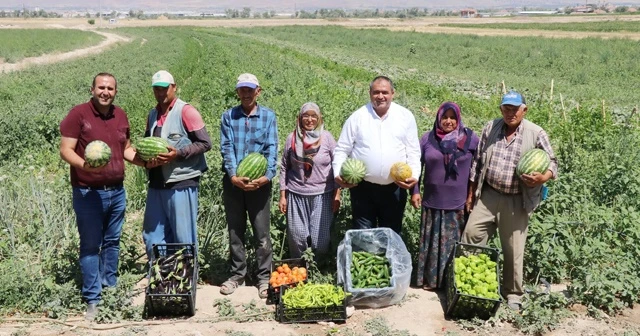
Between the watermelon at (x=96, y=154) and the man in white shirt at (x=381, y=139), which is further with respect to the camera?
the man in white shirt at (x=381, y=139)

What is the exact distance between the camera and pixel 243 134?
5238mm

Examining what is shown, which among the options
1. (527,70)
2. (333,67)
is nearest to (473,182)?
(333,67)

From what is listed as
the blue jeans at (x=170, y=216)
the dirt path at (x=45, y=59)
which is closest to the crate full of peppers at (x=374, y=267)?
the blue jeans at (x=170, y=216)

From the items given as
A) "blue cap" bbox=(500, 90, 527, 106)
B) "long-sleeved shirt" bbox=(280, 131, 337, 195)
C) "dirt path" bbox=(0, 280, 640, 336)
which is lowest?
"dirt path" bbox=(0, 280, 640, 336)

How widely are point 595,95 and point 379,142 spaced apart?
1672cm

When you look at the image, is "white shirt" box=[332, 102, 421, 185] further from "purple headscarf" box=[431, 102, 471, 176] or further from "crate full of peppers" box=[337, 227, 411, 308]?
"crate full of peppers" box=[337, 227, 411, 308]

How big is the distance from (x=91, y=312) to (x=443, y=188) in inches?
137

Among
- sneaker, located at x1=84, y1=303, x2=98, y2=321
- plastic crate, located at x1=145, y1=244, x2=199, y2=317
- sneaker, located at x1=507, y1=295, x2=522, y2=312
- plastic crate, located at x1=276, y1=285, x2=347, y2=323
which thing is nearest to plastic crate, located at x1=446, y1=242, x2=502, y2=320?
sneaker, located at x1=507, y1=295, x2=522, y2=312

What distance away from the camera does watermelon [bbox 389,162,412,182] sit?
16.3 feet

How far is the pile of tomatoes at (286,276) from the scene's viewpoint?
527cm

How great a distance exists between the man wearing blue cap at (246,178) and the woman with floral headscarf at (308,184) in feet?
0.68

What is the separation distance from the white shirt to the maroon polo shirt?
1.98 m

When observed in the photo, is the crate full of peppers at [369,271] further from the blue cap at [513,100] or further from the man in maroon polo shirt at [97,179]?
the man in maroon polo shirt at [97,179]

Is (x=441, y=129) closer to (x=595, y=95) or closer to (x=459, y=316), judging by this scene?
(x=459, y=316)
